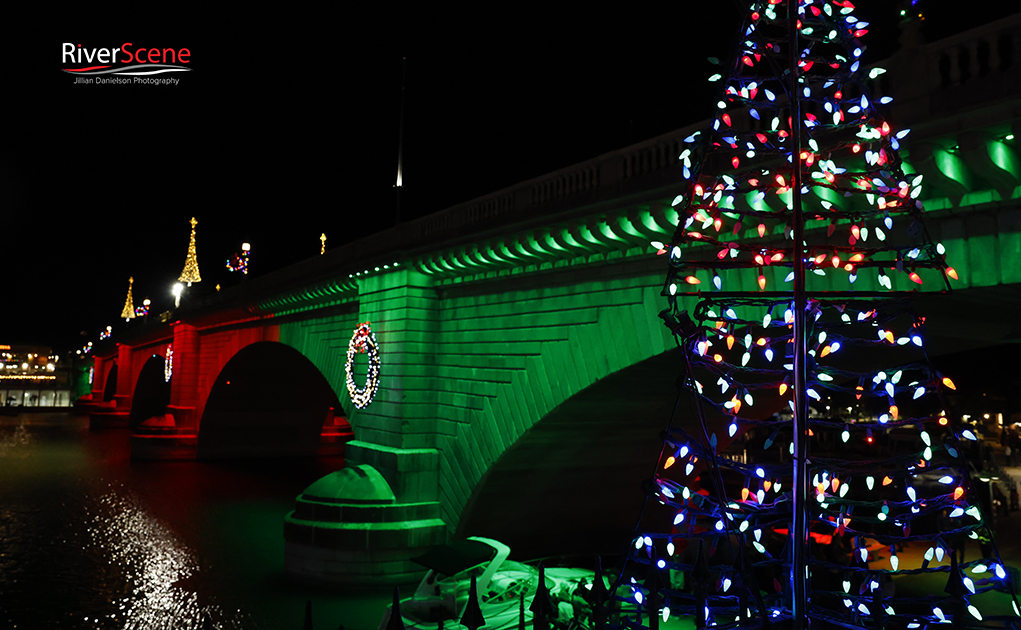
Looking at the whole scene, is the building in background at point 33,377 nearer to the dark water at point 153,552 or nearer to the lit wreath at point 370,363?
the dark water at point 153,552

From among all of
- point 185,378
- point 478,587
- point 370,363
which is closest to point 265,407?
point 185,378

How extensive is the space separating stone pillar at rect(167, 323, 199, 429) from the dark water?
4562 mm

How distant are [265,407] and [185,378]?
476 cm

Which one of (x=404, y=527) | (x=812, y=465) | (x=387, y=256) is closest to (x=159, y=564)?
(x=404, y=527)

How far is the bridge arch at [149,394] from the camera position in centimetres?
6462

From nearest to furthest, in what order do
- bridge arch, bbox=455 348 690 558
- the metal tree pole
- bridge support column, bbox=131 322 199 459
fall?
1. the metal tree pole
2. bridge arch, bbox=455 348 690 558
3. bridge support column, bbox=131 322 199 459

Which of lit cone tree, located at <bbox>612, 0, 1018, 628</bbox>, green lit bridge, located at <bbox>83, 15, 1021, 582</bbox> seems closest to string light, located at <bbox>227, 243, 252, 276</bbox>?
green lit bridge, located at <bbox>83, 15, 1021, 582</bbox>

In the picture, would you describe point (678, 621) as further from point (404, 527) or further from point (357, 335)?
point (357, 335)

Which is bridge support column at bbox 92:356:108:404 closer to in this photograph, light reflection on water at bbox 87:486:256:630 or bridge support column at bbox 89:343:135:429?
bridge support column at bbox 89:343:135:429

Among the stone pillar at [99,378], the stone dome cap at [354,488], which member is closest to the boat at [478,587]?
the stone dome cap at [354,488]

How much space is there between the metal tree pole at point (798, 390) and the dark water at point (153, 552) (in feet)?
33.1

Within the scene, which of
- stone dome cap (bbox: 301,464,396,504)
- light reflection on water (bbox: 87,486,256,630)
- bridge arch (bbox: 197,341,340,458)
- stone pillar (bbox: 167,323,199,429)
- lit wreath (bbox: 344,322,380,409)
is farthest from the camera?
stone pillar (bbox: 167,323,199,429)

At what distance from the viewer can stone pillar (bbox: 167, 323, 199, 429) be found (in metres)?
40.5

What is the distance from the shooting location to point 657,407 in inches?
590
